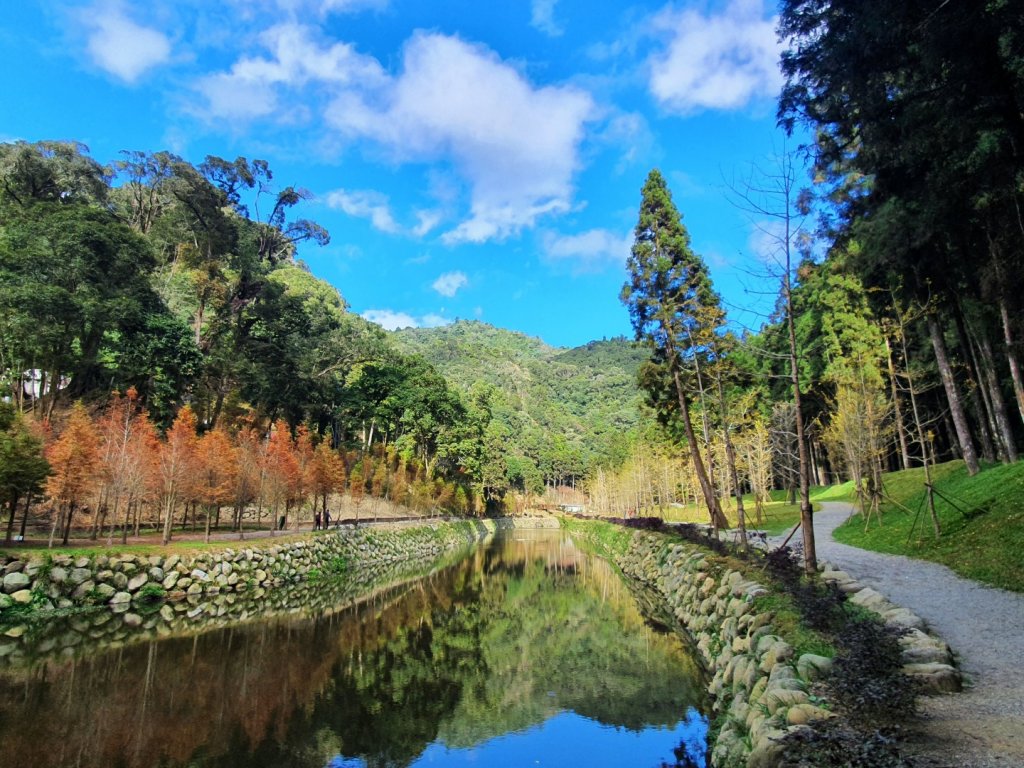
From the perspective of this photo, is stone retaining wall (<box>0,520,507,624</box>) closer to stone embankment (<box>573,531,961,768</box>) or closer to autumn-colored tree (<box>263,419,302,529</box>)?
autumn-colored tree (<box>263,419,302,529</box>)

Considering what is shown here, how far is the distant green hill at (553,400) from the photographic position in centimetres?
10600

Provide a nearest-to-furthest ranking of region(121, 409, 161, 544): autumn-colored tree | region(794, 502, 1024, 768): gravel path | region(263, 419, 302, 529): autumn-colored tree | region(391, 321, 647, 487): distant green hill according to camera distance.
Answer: region(794, 502, 1024, 768): gravel path → region(121, 409, 161, 544): autumn-colored tree → region(263, 419, 302, 529): autumn-colored tree → region(391, 321, 647, 487): distant green hill

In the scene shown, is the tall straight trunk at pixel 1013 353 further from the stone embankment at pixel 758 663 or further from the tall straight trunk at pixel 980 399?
the stone embankment at pixel 758 663

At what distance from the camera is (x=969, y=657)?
6.50 metres

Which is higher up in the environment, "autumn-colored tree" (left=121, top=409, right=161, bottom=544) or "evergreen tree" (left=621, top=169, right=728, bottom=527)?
"evergreen tree" (left=621, top=169, right=728, bottom=527)

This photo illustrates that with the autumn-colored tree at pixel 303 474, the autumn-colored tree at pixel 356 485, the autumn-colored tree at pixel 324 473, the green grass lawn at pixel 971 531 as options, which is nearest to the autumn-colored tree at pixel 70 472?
the autumn-colored tree at pixel 303 474

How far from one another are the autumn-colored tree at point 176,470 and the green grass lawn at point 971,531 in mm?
24564

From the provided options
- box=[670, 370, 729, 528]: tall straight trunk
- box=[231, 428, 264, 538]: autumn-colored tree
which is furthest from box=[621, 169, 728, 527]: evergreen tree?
box=[231, 428, 264, 538]: autumn-colored tree

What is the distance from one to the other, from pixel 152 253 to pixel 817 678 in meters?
38.7

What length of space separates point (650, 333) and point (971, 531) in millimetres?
12593

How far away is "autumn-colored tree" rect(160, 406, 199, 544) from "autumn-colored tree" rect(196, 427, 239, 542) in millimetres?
→ 403

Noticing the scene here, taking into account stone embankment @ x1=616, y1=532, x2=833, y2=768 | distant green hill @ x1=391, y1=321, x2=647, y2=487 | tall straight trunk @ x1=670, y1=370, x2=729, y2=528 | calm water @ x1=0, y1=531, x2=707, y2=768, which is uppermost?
distant green hill @ x1=391, y1=321, x2=647, y2=487

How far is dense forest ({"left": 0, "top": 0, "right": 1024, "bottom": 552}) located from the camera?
33.3 ft

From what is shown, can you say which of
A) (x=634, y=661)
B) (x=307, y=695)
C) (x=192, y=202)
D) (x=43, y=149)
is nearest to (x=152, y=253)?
(x=192, y=202)
